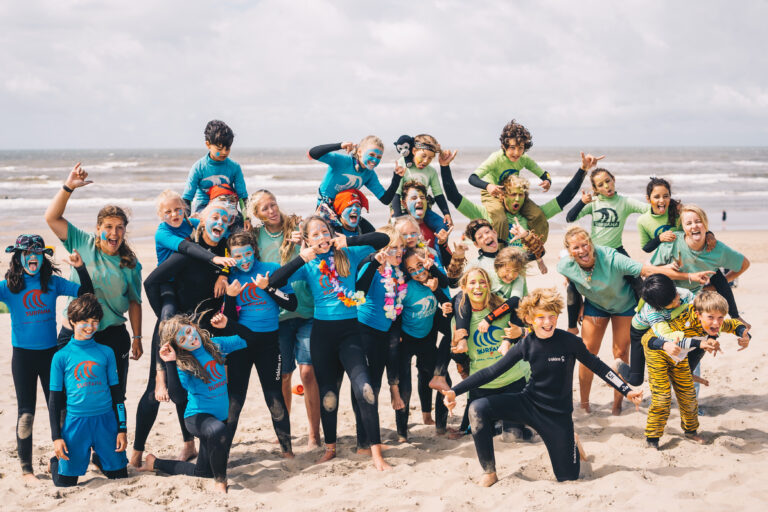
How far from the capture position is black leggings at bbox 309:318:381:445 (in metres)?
5.62

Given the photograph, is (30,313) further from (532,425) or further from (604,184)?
(604,184)

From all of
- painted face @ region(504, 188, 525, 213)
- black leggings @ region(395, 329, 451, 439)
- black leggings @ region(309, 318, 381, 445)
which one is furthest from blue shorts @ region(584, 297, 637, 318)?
black leggings @ region(309, 318, 381, 445)

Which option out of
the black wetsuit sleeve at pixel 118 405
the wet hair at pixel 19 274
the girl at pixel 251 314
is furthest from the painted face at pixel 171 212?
the black wetsuit sleeve at pixel 118 405

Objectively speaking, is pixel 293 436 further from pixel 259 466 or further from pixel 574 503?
pixel 574 503

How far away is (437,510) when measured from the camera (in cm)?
475

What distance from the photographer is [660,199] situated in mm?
6828

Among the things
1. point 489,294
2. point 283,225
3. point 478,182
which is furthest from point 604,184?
point 283,225

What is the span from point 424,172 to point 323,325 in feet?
8.59

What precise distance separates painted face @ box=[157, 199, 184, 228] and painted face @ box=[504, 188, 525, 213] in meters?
3.56

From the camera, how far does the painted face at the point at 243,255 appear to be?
564 centimetres

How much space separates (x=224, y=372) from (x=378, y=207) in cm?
2029

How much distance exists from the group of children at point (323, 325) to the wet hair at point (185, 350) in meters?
0.01

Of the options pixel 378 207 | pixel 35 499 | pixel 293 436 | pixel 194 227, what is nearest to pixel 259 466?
pixel 293 436

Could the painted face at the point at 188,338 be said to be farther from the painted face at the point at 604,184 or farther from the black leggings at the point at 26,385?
the painted face at the point at 604,184
